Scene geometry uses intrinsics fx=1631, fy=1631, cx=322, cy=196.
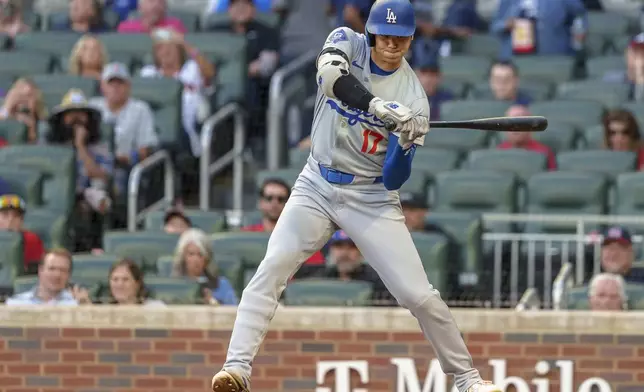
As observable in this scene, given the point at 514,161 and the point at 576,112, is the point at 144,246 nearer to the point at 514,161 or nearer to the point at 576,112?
the point at 514,161

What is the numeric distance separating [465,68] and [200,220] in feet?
11.2

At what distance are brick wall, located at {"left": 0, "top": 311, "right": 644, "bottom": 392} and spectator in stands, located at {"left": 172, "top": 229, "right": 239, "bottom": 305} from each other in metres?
0.92

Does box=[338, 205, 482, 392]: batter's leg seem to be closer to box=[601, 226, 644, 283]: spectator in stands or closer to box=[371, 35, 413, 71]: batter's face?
box=[371, 35, 413, 71]: batter's face

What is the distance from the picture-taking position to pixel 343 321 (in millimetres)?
8578

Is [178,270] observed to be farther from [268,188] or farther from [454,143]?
[454,143]

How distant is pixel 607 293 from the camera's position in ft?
29.7

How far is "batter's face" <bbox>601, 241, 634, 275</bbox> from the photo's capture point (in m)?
9.55

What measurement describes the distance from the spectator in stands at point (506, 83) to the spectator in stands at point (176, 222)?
299 centimetres

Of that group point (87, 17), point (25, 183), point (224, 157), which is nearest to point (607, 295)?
point (25, 183)

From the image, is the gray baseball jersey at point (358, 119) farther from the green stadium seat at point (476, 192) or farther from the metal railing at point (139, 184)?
the metal railing at point (139, 184)

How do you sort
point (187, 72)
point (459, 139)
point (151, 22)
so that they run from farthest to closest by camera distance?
1. point (151, 22)
2. point (187, 72)
3. point (459, 139)

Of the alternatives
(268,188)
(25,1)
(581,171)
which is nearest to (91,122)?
(268,188)

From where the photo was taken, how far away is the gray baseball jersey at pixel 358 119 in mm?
6711

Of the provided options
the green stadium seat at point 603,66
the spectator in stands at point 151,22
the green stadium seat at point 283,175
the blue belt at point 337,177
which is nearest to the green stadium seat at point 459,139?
the green stadium seat at point 283,175
